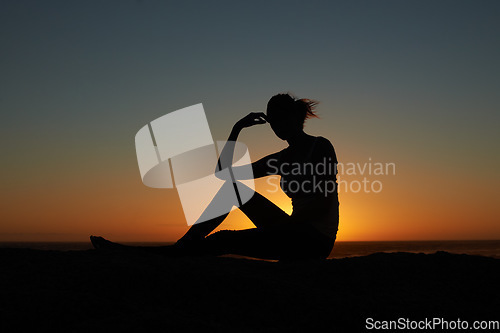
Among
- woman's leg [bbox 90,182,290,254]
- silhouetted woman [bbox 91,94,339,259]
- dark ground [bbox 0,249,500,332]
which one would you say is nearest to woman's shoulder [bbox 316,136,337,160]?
silhouetted woman [bbox 91,94,339,259]

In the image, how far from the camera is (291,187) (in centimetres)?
456

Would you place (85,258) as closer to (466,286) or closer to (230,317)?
(230,317)

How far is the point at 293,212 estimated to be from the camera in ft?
14.5

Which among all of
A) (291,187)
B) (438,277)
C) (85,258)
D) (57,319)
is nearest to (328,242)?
(291,187)

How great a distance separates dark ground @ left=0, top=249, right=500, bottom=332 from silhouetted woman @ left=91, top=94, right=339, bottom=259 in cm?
23

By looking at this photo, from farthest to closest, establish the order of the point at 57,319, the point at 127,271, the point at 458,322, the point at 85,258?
the point at 85,258, the point at 127,271, the point at 458,322, the point at 57,319

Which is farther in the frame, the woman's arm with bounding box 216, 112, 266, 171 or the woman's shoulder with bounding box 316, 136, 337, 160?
the woman's arm with bounding box 216, 112, 266, 171

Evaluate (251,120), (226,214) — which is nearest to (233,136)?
(251,120)

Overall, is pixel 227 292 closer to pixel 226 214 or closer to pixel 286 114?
pixel 226 214

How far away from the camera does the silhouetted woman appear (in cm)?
414

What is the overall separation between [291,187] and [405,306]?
68.7 inches

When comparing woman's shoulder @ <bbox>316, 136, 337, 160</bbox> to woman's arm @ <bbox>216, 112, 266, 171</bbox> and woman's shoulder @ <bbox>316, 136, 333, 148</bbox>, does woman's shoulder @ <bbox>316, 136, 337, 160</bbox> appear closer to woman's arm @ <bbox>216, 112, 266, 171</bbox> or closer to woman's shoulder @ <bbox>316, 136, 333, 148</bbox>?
woman's shoulder @ <bbox>316, 136, 333, 148</bbox>

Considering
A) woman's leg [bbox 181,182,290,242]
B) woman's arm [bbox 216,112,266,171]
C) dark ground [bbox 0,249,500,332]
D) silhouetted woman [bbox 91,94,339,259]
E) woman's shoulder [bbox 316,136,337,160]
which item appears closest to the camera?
dark ground [bbox 0,249,500,332]

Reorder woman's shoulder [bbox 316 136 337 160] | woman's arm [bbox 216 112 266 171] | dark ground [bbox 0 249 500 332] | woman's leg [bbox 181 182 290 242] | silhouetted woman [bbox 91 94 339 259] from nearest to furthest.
Result: dark ground [bbox 0 249 500 332], silhouetted woman [bbox 91 94 339 259], woman's shoulder [bbox 316 136 337 160], woman's leg [bbox 181 182 290 242], woman's arm [bbox 216 112 266 171]
